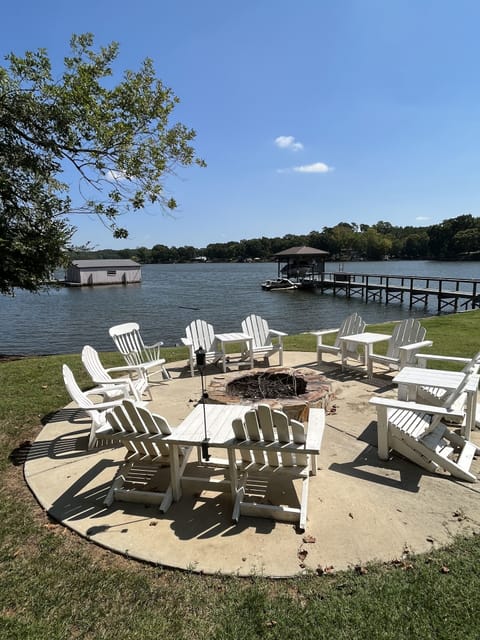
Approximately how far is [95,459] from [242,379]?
7.58 feet

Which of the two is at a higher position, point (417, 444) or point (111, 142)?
point (111, 142)

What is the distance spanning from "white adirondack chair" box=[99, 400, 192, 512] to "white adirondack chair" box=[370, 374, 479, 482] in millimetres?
1990

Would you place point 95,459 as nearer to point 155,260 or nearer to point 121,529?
point 121,529

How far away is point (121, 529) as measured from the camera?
2994 millimetres

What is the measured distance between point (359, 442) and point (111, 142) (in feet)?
29.0

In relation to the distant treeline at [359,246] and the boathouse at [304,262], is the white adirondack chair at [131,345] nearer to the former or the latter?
Result: the boathouse at [304,262]

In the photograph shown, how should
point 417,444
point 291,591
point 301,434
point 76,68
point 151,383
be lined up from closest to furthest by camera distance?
point 291,591
point 301,434
point 417,444
point 151,383
point 76,68

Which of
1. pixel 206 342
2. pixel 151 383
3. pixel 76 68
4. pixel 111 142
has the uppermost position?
pixel 76 68

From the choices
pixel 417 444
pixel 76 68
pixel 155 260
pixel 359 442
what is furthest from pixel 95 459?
pixel 155 260

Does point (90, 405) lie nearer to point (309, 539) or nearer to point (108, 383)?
point (108, 383)

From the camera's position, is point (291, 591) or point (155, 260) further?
point (155, 260)

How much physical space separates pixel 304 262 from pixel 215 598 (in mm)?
59088

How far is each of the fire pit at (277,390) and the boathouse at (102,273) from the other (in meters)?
62.7

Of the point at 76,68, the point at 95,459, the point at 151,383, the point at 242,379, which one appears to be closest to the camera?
the point at 95,459
